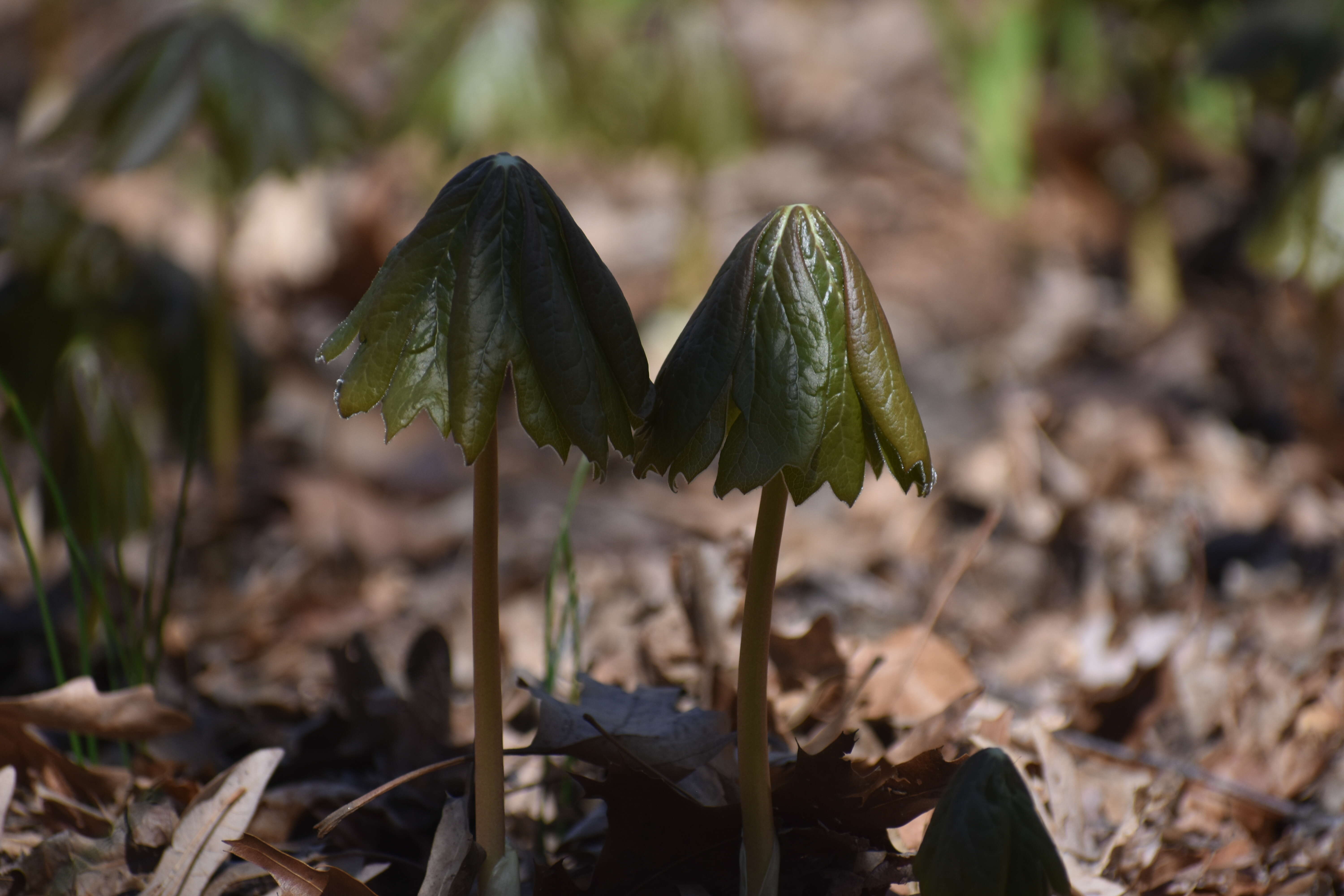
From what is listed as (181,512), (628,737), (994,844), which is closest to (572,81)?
(181,512)

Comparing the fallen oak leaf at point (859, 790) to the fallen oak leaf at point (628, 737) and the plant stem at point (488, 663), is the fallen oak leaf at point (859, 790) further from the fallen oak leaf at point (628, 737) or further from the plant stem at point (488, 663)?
the plant stem at point (488, 663)

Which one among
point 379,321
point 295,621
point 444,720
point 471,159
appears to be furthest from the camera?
point 471,159

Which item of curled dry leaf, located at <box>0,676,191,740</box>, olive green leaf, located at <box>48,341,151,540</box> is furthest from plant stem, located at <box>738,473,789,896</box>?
olive green leaf, located at <box>48,341,151,540</box>

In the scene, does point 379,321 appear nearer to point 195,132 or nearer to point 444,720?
point 444,720

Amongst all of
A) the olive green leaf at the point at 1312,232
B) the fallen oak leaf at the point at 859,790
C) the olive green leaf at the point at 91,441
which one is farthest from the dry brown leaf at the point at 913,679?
the olive green leaf at the point at 1312,232

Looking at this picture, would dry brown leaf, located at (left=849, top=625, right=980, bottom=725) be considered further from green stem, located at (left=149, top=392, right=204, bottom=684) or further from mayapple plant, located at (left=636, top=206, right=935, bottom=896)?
green stem, located at (left=149, top=392, right=204, bottom=684)

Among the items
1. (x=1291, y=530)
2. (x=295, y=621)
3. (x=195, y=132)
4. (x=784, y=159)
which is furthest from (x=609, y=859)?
(x=784, y=159)
